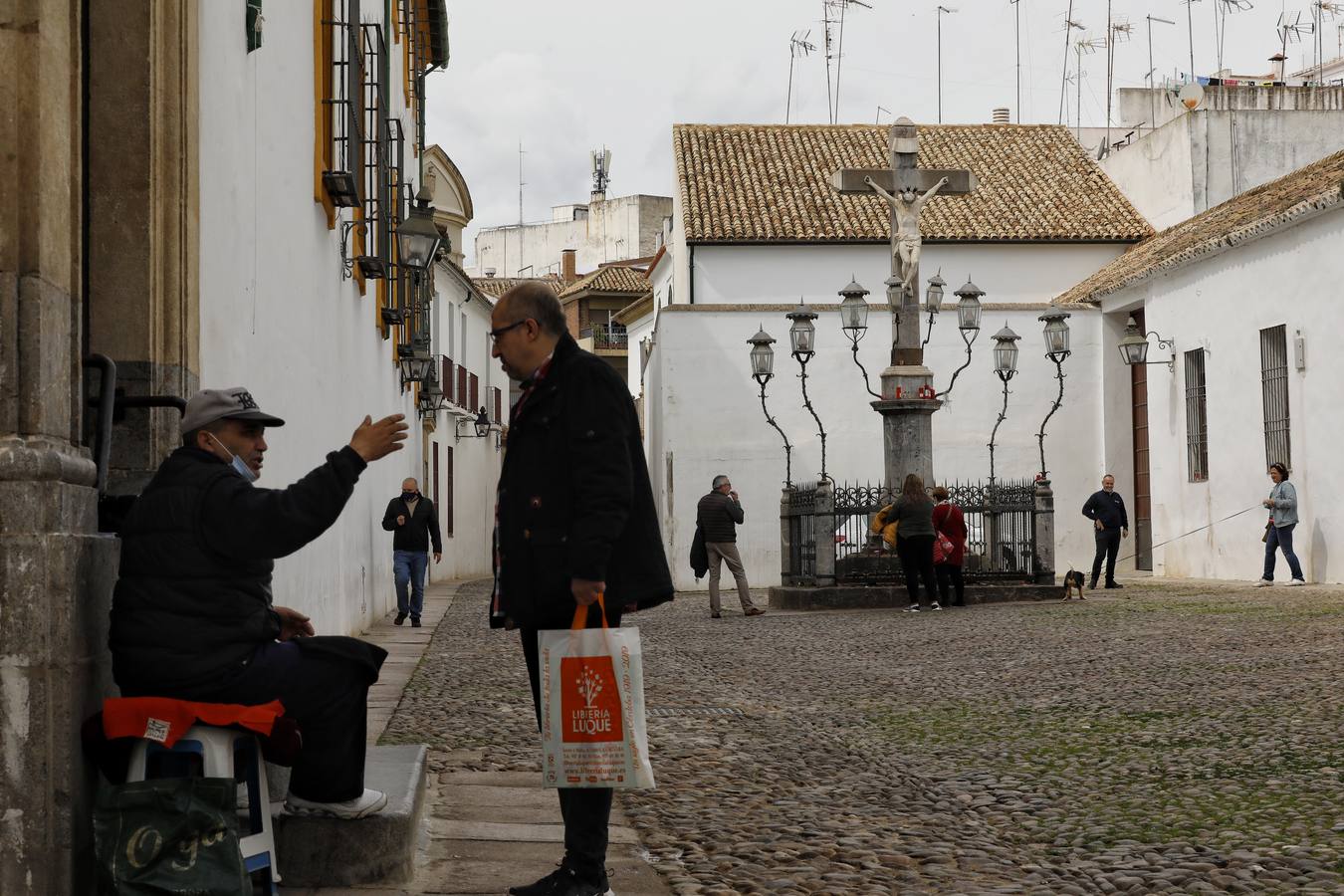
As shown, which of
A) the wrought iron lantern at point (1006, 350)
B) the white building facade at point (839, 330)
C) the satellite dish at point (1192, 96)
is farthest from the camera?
the satellite dish at point (1192, 96)

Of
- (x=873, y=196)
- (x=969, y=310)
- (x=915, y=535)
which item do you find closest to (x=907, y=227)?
(x=969, y=310)

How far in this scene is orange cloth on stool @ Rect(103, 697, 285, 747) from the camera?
12.3ft

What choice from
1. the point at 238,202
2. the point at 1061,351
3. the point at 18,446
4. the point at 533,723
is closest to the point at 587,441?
the point at 18,446

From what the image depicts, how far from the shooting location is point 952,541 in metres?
18.3

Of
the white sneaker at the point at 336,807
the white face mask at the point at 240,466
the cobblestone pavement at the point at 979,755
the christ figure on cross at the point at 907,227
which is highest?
the christ figure on cross at the point at 907,227

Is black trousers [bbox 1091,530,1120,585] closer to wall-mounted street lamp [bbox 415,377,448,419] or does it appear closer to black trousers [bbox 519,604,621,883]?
wall-mounted street lamp [bbox 415,377,448,419]

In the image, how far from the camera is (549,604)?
4.33m

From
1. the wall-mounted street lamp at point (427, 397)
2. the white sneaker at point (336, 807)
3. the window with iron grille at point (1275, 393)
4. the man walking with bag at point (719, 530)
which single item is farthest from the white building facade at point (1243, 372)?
the white sneaker at point (336, 807)

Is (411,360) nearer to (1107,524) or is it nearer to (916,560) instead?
(916,560)

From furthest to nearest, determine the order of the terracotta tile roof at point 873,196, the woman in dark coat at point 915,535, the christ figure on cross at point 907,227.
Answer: the terracotta tile roof at point 873,196 < the christ figure on cross at point 907,227 < the woman in dark coat at point 915,535

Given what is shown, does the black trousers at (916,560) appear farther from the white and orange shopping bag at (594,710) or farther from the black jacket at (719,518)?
the white and orange shopping bag at (594,710)

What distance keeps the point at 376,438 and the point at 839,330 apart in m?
25.2

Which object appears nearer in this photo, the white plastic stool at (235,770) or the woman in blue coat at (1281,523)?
the white plastic stool at (235,770)

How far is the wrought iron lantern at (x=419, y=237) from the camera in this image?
44.8 ft
